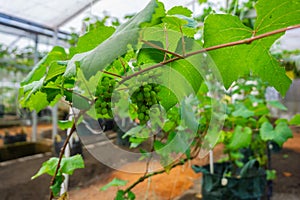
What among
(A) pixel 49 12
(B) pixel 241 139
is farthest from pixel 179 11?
(A) pixel 49 12

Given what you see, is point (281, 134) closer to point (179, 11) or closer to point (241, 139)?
point (241, 139)

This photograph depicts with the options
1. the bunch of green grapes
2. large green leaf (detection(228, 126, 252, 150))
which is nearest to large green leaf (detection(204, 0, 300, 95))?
the bunch of green grapes

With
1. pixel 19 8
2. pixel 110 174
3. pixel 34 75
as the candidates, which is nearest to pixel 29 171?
pixel 110 174

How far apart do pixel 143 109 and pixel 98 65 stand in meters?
0.15

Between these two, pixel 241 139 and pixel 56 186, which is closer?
pixel 56 186

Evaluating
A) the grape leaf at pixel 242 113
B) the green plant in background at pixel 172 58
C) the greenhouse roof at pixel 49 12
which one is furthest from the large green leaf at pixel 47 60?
the greenhouse roof at pixel 49 12

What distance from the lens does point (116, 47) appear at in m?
0.30

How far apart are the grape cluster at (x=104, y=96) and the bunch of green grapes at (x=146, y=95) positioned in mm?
39

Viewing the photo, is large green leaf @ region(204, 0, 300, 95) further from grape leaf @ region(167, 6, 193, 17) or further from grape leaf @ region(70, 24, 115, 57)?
grape leaf @ region(70, 24, 115, 57)

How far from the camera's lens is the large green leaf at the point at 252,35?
41 cm

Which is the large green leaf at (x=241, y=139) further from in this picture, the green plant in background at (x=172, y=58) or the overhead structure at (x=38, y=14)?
the overhead structure at (x=38, y=14)

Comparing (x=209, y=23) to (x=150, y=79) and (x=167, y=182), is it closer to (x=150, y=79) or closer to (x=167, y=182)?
(x=150, y=79)

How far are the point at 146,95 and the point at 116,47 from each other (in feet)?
0.42

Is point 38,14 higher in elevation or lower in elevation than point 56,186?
higher
